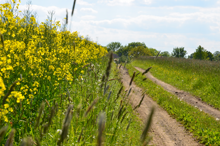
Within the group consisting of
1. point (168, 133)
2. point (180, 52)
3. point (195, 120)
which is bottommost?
point (168, 133)

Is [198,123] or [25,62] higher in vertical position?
[25,62]

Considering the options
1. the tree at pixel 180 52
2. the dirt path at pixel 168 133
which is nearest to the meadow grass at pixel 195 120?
the dirt path at pixel 168 133

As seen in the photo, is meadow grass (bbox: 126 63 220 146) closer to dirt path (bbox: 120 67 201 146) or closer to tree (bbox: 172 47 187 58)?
dirt path (bbox: 120 67 201 146)

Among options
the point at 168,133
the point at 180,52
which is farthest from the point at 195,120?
the point at 180,52

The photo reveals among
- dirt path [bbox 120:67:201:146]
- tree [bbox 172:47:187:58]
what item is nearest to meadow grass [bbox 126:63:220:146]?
dirt path [bbox 120:67:201:146]

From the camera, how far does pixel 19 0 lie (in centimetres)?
638

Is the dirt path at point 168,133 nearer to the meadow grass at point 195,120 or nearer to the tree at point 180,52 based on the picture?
the meadow grass at point 195,120

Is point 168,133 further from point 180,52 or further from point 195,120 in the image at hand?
point 180,52

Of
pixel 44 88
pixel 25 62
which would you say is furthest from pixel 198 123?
pixel 25 62

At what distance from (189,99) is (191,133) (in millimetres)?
4636

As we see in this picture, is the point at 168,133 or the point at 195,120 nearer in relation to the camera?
the point at 168,133

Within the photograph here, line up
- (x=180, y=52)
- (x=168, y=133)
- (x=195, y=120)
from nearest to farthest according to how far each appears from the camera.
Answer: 1. (x=168, y=133)
2. (x=195, y=120)
3. (x=180, y=52)

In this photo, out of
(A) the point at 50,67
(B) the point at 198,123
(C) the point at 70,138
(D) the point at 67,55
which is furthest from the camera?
(D) the point at 67,55

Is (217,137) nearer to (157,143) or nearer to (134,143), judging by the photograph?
(157,143)
